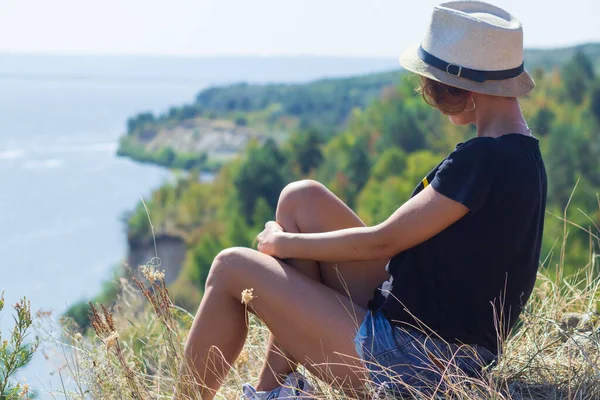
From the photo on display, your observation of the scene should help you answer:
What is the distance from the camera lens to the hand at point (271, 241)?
205 centimetres

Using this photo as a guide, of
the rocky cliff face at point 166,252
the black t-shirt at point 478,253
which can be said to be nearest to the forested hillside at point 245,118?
the rocky cliff face at point 166,252

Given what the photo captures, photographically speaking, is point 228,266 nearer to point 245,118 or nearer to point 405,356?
point 405,356

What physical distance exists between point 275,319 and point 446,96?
0.69 meters

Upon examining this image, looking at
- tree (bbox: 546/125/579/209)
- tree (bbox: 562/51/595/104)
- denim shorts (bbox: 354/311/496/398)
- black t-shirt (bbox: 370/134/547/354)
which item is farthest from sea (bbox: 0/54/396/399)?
tree (bbox: 562/51/595/104)

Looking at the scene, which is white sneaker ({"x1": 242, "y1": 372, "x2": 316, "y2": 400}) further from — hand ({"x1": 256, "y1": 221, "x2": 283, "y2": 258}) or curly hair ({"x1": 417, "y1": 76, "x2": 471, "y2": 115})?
curly hair ({"x1": 417, "y1": 76, "x2": 471, "y2": 115})

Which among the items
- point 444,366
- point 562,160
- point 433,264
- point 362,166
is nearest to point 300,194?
point 433,264

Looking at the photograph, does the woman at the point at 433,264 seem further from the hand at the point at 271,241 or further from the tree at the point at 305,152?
the tree at the point at 305,152

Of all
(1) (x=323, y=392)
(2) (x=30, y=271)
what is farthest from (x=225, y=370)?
(2) (x=30, y=271)

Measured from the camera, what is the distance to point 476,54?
1.86 meters

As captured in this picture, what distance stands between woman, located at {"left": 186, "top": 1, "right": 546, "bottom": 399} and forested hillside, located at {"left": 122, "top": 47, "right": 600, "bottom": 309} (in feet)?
106

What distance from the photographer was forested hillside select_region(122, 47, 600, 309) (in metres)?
36.8

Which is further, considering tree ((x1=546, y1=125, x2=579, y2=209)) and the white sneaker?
tree ((x1=546, y1=125, x2=579, y2=209))

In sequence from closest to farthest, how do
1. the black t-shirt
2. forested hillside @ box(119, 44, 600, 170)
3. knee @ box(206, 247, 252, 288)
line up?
1. the black t-shirt
2. knee @ box(206, 247, 252, 288)
3. forested hillside @ box(119, 44, 600, 170)

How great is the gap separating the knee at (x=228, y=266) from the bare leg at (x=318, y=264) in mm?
151
